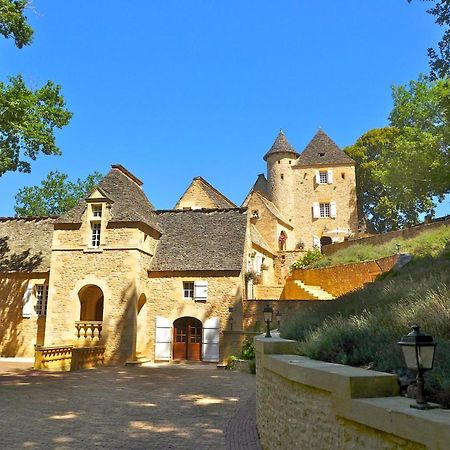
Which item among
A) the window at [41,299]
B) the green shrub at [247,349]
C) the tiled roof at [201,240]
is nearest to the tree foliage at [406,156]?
the tiled roof at [201,240]

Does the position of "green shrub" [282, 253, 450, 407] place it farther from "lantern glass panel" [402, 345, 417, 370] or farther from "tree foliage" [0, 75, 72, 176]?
"tree foliage" [0, 75, 72, 176]

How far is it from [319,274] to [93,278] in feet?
42.3

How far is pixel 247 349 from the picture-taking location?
17953 millimetres

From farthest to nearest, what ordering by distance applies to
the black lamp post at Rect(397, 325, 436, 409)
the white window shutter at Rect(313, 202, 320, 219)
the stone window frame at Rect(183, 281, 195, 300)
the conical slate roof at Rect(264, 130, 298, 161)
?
the conical slate roof at Rect(264, 130, 298, 161) → the white window shutter at Rect(313, 202, 320, 219) → the stone window frame at Rect(183, 281, 195, 300) → the black lamp post at Rect(397, 325, 436, 409)

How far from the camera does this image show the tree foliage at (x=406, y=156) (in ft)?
97.2

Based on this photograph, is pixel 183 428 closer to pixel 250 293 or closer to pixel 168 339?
pixel 168 339

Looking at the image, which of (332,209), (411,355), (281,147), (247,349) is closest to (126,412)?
(411,355)

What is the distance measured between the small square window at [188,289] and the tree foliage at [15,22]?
1273 cm

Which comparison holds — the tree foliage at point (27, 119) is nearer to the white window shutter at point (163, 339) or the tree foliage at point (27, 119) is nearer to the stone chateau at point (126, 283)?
the stone chateau at point (126, 283)

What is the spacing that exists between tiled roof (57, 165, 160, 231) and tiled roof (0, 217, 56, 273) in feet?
10.4

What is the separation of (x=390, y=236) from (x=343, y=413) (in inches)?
1008

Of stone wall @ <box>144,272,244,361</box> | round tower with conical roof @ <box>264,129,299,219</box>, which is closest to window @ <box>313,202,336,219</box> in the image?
round tower with conical roof @ <box>264,129,299,219</box>

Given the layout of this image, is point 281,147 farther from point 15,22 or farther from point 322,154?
point 15,22

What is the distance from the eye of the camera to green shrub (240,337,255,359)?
57.8ft
